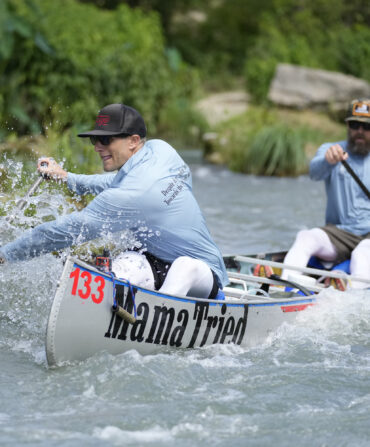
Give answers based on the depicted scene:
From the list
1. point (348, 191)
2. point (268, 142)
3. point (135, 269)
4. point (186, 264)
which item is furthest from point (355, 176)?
point (268, 142)

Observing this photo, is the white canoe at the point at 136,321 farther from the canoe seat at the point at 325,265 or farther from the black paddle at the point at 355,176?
the black paddle at the point at 355,176

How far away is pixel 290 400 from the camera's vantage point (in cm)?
514

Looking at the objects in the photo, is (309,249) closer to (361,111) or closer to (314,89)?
(361,111)

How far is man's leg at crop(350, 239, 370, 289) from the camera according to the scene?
7426 mm

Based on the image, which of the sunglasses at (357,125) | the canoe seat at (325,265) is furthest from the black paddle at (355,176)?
the canoe seat at (325,265)

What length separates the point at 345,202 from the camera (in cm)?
802

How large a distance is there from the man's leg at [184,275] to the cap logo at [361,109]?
9.77 feet

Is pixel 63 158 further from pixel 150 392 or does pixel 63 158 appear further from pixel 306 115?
pixel 306 115

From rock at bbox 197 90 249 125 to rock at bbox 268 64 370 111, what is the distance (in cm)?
151

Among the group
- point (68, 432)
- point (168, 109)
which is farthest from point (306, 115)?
point (68, 432)

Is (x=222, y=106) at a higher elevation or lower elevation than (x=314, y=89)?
lower

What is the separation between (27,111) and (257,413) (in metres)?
14.4

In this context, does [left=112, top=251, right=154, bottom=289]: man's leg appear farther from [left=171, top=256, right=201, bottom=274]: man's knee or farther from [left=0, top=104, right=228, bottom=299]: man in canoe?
[left=171, top=256, right=201, bottom=274]: man's knee

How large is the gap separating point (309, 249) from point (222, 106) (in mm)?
16597
